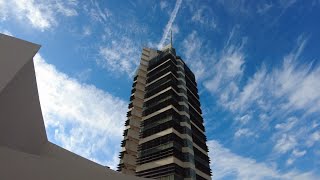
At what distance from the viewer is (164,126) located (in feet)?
150

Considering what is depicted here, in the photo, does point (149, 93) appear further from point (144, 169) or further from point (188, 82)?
point (144, 169)

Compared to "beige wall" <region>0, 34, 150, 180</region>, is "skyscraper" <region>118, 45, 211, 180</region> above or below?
above

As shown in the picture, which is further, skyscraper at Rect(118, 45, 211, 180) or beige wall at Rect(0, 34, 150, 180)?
skyscraper at Rect(118, 45, 211, 180)

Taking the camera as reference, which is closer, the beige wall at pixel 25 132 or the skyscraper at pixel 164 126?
the beige wall at pixel 25 132

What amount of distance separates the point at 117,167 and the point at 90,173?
124ft

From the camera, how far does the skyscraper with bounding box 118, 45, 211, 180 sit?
135 ft

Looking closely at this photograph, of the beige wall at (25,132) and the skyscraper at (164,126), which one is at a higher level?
the skyscraper at (164,126)

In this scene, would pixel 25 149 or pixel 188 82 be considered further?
pixel 188 82

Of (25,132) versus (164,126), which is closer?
(25,132)

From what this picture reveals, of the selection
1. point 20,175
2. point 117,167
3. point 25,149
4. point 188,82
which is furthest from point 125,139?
point 20,175

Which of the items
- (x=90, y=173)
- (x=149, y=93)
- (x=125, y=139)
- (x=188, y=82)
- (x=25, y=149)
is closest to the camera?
(x=90, y=173)

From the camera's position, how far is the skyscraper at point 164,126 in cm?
4103

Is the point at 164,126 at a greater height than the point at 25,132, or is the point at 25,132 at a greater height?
the point at 164,126

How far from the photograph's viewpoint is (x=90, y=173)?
8312mm
